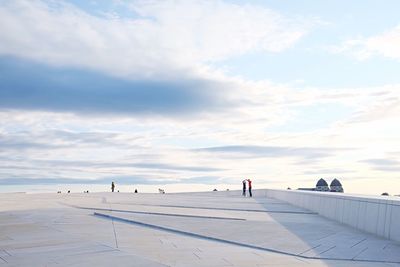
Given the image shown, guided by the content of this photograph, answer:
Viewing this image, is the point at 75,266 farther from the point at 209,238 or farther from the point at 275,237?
the point at 275,237

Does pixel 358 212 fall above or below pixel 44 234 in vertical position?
above

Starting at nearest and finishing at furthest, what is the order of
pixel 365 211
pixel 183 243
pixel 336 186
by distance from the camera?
pixel 183 243, pixel 365 211, pixel 336 186

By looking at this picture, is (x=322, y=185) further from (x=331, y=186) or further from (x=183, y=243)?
(x=183, y=243)

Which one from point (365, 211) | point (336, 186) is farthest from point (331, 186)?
point (365, 211)

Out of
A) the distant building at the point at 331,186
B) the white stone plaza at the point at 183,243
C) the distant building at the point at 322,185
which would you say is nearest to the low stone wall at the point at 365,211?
the white stone plaza at the point at 183,243

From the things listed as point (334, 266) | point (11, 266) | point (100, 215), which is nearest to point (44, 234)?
point (11, 266)

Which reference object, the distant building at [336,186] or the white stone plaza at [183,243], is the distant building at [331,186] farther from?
the white stone plaza at [183,243]

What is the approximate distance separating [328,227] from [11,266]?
10.9 meters

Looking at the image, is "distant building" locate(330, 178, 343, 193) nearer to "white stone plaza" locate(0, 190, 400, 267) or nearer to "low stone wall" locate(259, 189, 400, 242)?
"low stone wall" locate(259, 189, 400, 242)

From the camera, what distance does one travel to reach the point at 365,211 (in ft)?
52.9

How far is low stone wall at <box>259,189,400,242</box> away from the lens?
13949 millimetres

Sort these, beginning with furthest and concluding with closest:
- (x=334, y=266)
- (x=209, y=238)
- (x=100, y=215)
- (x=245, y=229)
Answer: (x=100, y=215), (x=245, y=229), (x=209, y=238), (x=334, y=266)

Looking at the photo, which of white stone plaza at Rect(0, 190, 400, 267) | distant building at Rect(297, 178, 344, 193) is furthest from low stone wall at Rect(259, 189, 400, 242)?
distant building at Rect(297, 178, 344, 193)

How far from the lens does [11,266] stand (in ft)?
30.1
